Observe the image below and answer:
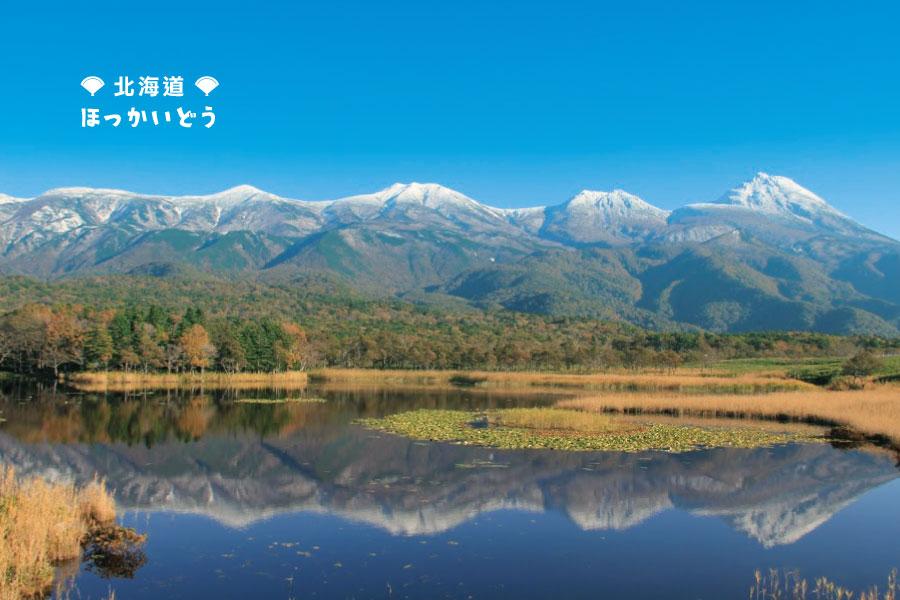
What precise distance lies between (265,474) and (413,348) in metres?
123

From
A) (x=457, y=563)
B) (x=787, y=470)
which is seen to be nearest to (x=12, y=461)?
(x=457, y=563)

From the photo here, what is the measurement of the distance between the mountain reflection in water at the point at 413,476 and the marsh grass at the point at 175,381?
161ft

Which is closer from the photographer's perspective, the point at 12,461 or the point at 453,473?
the point at 453,473

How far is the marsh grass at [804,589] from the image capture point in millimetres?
22672

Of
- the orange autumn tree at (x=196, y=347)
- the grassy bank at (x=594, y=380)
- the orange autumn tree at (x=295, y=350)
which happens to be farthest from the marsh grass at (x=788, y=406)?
the orange autumn tree at (x=196, y=347)

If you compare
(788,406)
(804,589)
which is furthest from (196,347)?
(804,589)

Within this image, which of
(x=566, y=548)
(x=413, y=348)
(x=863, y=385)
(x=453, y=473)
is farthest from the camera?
(x=413, y=348)

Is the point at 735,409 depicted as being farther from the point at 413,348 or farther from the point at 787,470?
the point at 413,348

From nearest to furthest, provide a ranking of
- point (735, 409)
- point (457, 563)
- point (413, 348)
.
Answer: point (457, 563), point (735, 409), point (413, 348)

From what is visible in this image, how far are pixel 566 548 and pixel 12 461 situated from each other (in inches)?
1418

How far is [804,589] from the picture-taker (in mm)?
23219

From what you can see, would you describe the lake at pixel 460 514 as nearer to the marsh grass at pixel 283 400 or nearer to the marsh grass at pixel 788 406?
the marsh grass at pixel 788 406

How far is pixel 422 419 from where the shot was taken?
67750mm

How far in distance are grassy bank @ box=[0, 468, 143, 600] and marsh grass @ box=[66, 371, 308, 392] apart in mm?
85081
